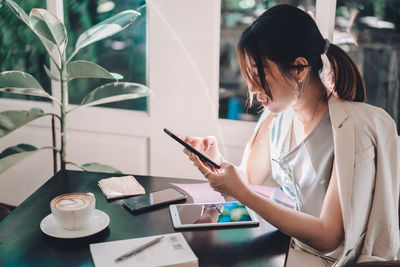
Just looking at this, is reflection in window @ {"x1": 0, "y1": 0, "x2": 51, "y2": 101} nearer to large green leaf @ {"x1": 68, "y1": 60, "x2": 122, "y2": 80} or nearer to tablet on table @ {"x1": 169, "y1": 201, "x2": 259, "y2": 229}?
large green leaf @ {"x1": 68, "y1": 60, "x2": 122, "y2": 80}

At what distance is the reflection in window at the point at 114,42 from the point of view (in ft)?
6.98

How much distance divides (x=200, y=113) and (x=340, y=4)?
77cm

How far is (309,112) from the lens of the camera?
1285mm

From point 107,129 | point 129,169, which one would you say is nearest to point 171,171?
point 129,169

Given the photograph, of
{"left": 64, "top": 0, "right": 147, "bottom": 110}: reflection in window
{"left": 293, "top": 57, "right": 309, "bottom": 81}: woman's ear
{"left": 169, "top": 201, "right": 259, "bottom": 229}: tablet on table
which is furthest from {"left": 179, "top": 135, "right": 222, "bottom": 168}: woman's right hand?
{"left": 64, "top": 0, "right": 147, "bottom": 110}: reflection in window

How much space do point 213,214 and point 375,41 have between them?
3.67 ft

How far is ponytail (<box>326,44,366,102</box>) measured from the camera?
3.85 feet

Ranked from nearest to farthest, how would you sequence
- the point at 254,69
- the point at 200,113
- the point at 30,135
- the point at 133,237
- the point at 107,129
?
1. the point at 133,237
2. the point at 254,69
3. the point at 200,113
4. the point at 107,129
5. the point at 30,135

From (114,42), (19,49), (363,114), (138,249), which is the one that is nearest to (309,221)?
(363,114)

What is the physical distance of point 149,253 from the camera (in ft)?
3.12

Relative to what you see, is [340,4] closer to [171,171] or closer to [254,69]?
[254,69]

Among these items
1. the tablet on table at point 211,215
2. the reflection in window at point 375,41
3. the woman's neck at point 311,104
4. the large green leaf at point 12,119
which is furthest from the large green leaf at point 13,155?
the reflection in window at point 375,41

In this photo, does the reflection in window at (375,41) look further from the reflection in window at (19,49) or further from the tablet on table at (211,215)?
the reflection in window at (19,49)

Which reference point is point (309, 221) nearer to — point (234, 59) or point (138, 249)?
point (138, 249)
